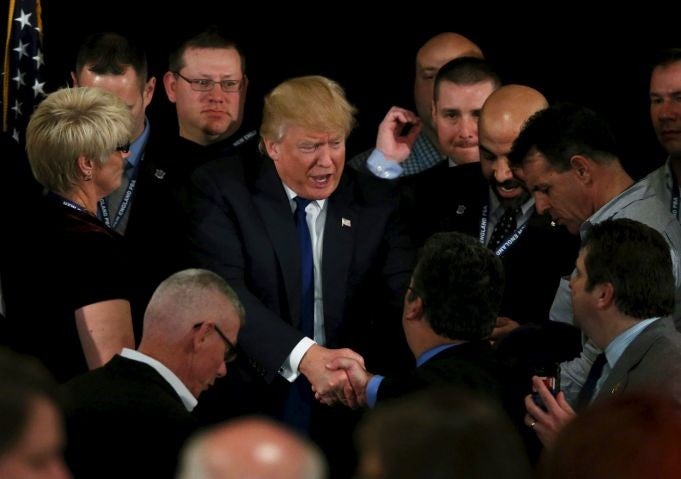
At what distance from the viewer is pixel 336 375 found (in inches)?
207

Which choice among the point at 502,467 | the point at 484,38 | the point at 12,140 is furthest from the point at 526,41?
the point at 502,467

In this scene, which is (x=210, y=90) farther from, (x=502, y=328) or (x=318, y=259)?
(x=502, y=328)

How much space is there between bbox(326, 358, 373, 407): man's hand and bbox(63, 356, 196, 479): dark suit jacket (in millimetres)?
1214

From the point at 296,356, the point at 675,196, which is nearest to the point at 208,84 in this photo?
the point at 296,356

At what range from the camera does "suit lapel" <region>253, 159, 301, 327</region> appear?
5488 mm

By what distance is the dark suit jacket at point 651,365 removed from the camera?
13.7 ft

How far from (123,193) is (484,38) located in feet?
7.62

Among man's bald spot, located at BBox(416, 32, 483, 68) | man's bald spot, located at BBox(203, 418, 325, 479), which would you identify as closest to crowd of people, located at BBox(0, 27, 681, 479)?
man's bald spot, located at BBox(416, 32, 483, 68)

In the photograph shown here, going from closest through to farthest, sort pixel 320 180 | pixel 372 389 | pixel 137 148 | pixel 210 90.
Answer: pixel 372 389, pixel 320 180, pixel 137 148, pixel 210 90

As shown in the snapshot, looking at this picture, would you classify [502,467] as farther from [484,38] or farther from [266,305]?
[484,38]

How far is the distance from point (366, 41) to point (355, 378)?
2859mm

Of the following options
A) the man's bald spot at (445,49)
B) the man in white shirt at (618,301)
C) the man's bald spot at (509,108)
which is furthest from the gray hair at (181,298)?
the man's bald spot at (445,49)

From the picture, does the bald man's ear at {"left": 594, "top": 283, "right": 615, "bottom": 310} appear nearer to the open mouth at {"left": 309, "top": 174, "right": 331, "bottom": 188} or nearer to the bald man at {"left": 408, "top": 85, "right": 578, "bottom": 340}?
the bald man at {"left": 408, "top": 85, "right": 578, "bottom": 340}

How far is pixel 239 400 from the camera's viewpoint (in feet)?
18.3
